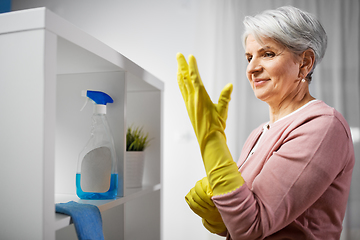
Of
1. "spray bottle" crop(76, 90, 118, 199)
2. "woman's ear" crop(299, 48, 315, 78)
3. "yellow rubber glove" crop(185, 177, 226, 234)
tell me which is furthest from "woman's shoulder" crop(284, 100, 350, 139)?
"spray bottle" crop(76, 90, 118, 199)

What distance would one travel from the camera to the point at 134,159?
106 centimetres

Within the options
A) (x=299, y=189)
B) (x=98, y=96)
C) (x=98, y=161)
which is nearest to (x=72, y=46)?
(x=98, y=96)

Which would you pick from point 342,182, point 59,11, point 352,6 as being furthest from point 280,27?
point 59,11

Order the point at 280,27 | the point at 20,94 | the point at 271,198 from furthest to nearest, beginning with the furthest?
the point at 280,27 < the point at 271,198 < the point at 20,94

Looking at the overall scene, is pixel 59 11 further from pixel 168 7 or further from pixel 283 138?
pixel 283 138

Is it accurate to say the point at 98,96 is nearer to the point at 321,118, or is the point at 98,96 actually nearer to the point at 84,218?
the point at 84,218

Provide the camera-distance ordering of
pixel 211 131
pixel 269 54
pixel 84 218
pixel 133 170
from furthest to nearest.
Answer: pixel 133 170
pixel 269 54
pixel 211 131
pixel 84 218

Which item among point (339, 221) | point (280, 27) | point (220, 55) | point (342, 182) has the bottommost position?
point (339, 221)

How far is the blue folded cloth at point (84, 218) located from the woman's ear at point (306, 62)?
0.68 m

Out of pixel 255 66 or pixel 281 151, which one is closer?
pixel 281 151

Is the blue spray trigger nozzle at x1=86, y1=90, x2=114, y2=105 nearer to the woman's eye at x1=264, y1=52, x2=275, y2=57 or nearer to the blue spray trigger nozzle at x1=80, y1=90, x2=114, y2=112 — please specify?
the blue spray trigger nozzle at x1=80, y1=90, x2=114, y2=112

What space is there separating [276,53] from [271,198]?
16.0 inches

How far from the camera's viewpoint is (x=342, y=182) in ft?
2.62

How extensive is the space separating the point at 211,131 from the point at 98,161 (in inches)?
12.0
